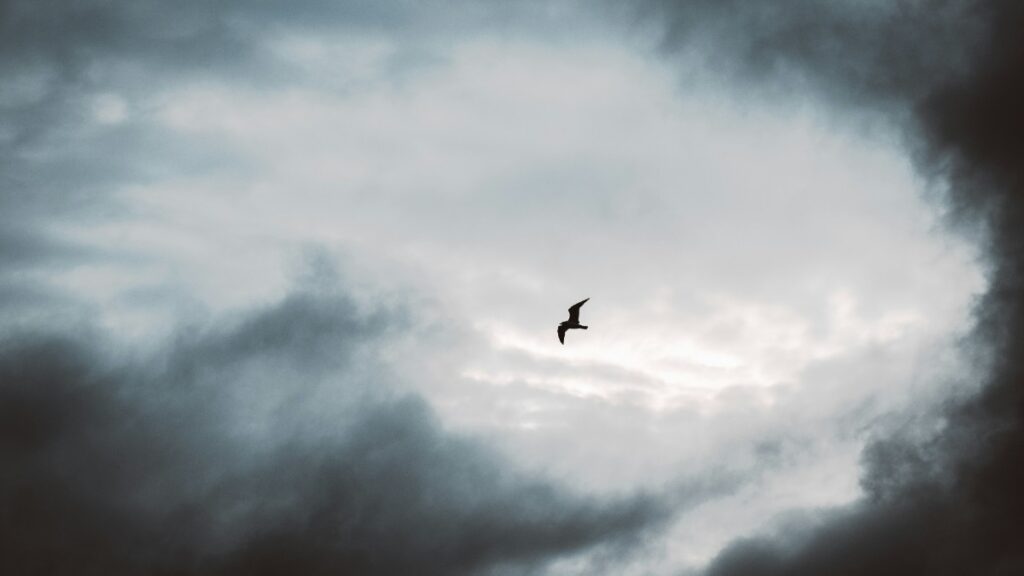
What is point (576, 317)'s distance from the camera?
118188 mm
